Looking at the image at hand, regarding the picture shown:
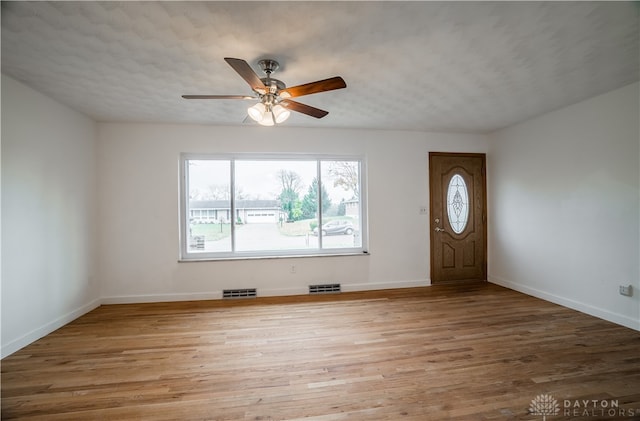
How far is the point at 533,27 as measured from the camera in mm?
1818

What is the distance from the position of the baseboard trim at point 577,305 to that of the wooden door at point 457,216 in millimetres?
549

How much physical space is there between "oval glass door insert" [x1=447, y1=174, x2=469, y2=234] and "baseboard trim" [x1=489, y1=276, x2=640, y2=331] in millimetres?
1098

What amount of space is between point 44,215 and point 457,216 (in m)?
5.51

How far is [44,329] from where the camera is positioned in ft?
8.96

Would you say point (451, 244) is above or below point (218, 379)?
above

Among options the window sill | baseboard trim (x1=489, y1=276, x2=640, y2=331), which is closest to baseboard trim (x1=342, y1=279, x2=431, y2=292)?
the window sill

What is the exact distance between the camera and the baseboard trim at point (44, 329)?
2.37 m

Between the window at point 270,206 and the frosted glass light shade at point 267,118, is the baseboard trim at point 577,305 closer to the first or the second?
the window at point 270,206

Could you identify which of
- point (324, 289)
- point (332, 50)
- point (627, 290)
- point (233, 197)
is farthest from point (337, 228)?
point (627, 290)

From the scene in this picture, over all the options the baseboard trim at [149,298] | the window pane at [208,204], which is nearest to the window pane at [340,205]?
the baseboard trim at [149,298]

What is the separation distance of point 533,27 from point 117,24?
9.26 ft

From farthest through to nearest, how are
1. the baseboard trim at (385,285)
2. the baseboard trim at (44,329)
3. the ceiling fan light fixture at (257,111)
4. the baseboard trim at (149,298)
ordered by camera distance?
the baseboard trim at (385,285) → the baseboard trim at (149,298) → the baseboard trim at (44,329) → the ceiling fan light fixture at (257,111)

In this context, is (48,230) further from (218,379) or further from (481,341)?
(481,341)

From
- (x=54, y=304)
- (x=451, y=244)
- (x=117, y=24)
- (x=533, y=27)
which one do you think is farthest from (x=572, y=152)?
(x=54, y=304)
